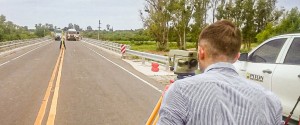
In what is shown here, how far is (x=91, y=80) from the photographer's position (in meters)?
14.9

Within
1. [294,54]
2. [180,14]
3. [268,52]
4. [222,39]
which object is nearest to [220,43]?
[222,39]

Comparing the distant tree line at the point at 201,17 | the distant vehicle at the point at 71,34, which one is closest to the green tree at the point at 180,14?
the distant tree line at the point at 201,17

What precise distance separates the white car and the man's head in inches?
168

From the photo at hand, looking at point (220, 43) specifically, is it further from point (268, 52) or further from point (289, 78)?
point (268, 52)

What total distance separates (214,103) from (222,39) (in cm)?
34

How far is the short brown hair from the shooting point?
78.3 inches

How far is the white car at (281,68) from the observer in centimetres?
609

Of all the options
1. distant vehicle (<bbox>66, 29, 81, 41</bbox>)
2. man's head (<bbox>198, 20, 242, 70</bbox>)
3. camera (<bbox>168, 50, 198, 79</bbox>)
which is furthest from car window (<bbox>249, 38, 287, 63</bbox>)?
Answer: distant vehicle (<bbox>66, 29, 81, 41</bbox>)

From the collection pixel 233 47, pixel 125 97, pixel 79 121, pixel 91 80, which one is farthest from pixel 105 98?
pixel 233 47

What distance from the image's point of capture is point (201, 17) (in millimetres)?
51344

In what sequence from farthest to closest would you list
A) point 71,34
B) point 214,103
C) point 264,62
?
point 71,34
point 264,62
point 214,103

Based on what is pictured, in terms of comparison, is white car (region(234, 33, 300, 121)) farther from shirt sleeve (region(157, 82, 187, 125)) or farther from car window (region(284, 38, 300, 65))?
shirt sleeve (region(157, 82, 187, 125))

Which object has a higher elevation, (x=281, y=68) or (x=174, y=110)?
(x=174, y=110)

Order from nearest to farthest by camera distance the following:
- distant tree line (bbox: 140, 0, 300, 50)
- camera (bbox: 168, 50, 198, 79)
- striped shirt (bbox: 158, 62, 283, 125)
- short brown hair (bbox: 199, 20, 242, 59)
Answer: striped shirt (bbox: 158, 62, 283, 125), short brown hair (bbox: 199, 20, 242, 59), camera (bbox: 168, 50, 198, 79), distant tree line (bbox: 140, 0, 300, 50)
